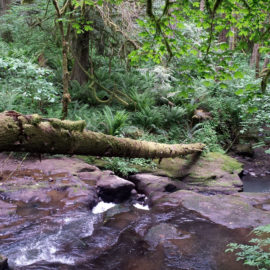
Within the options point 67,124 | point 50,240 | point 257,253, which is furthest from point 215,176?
point 67,124

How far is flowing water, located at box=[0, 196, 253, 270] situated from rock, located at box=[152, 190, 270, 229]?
0.75ft

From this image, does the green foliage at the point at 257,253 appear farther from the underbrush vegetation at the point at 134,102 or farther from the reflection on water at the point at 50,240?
the underbrush vegetation at the point at 134,102

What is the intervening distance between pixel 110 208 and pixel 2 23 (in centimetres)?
1132

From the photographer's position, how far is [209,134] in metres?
9.41

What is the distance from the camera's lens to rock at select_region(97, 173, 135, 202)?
239 inches

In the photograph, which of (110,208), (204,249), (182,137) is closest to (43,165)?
(110,208)

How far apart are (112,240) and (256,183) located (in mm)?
5717

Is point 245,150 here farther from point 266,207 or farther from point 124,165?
point 124,165

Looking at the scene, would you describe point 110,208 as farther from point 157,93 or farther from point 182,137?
point 157,93

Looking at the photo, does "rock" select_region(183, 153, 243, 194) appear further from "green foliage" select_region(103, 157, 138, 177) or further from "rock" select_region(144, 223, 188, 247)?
"rock" select_region(144, 223, 188, 247)

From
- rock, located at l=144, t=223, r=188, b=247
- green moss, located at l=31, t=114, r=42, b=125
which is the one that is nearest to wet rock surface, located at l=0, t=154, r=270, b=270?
rock, located at l=144, t=223, r=188, b=247

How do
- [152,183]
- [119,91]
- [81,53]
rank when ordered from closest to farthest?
[152,183] < [119,91] < [81,53]

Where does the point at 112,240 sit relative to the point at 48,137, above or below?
below

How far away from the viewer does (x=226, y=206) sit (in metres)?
5.52
